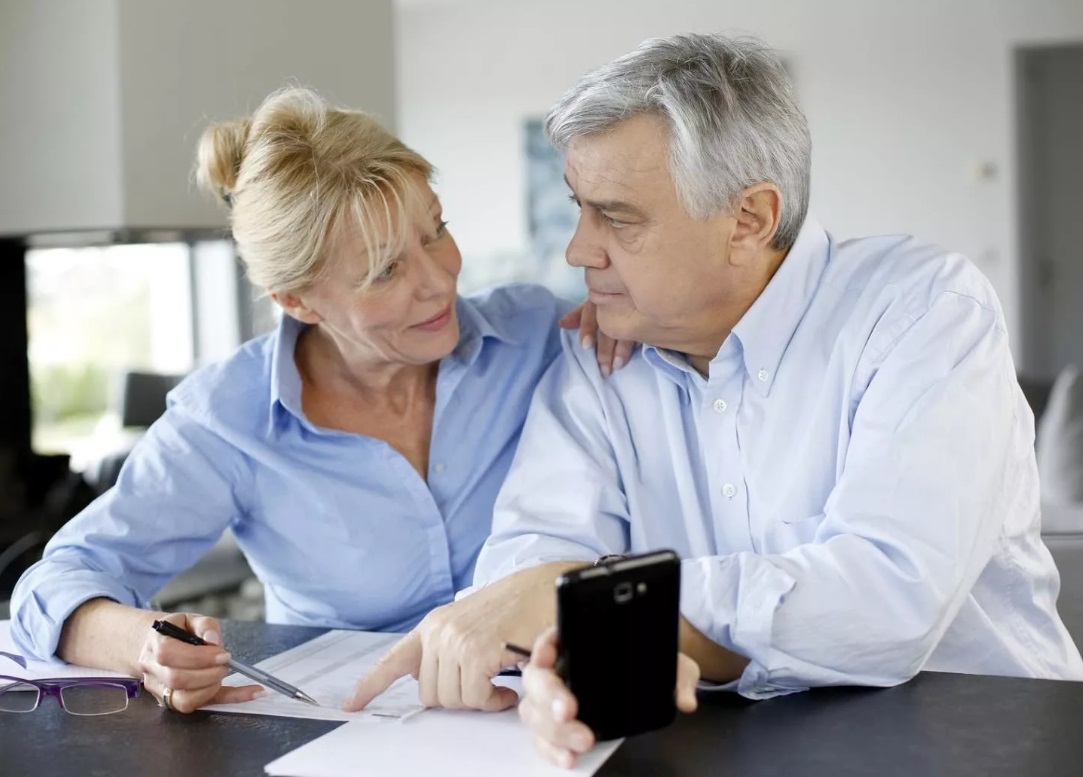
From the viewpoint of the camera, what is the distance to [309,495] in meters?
1.73

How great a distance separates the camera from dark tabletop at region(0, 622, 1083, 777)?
103 centimetres

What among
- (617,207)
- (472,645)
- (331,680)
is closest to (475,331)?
(617,207)

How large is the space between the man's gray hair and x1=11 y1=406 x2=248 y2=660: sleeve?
65cm

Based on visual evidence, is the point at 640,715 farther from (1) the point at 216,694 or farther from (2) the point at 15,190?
(2) the point at 15,190

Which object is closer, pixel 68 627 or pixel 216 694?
pixel 216 694

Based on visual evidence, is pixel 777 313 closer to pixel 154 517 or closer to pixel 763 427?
pixel 763 427

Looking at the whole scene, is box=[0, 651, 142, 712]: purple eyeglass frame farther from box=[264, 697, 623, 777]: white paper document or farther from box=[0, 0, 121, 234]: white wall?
box=[0, 0, 121, 234]: white wall

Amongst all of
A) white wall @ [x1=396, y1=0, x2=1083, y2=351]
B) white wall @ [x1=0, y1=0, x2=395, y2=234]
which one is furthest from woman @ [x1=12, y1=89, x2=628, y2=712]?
white wall @ [x1=396, y1=0, x2=1083, y2=351]

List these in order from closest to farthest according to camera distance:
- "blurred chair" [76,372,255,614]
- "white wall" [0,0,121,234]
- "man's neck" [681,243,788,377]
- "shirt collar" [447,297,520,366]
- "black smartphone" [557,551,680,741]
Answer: "black smartphone" [557,551,680,741] → "man's neck" [681,243,788,377] → "shirt collar" [447,297,520,366] → "white wall" [0,0,121,234] → "blurred chair" [76,372,255,614]

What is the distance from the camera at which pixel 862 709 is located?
1.17 metres

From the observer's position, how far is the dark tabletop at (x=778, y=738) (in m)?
1.03

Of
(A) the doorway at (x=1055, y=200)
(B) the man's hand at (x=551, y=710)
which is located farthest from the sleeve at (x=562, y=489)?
(A) the doorway at (x=1055, y=200)

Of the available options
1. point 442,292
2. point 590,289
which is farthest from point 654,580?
point 442,292

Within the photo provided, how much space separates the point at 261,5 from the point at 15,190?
28.2 inches
